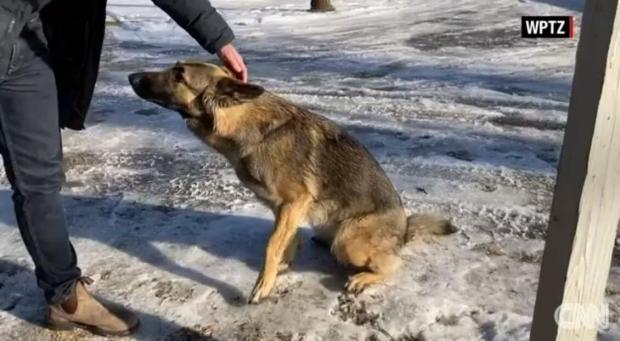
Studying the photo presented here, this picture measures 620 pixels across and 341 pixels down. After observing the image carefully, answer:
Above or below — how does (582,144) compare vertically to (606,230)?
above

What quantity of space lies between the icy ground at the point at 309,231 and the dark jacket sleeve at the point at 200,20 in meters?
1.26

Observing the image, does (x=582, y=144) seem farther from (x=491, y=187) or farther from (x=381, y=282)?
(x=491, y=187)

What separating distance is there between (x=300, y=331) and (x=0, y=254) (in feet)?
5.86

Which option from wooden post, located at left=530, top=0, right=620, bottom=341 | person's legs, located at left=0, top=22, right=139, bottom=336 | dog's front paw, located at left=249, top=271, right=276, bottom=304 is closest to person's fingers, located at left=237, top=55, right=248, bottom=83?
person's legs, located at left=0, top=22, right=139, bottom=336

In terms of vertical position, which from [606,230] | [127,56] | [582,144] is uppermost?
[582,144]

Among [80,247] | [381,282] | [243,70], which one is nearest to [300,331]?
[381,282]

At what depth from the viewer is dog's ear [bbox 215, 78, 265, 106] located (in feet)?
10.9

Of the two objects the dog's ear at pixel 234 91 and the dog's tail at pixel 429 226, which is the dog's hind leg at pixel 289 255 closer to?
the dog's tail at pixel 429 226

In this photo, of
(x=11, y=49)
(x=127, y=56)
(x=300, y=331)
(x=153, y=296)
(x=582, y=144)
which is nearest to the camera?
(x=582, y=144)

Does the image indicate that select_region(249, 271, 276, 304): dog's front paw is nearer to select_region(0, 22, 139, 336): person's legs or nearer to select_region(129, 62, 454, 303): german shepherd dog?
select_region(129, 62, 454, 303): german shepherd dog

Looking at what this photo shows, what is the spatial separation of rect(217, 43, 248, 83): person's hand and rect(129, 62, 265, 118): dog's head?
5 cm

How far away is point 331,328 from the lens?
3.17m

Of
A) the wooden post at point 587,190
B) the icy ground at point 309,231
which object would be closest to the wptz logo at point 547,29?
the icy ground at point 309,231

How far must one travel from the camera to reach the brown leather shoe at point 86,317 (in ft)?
10.2
